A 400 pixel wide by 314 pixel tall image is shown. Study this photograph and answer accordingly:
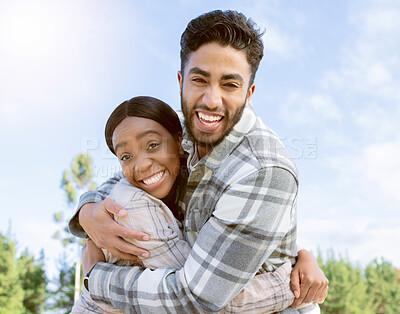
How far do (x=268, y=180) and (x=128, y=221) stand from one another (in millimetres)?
1001

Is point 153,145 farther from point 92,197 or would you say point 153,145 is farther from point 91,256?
point 91,256

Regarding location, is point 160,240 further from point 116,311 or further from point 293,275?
point 293,275

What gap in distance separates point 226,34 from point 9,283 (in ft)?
82.5

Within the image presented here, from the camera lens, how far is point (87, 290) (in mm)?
2969

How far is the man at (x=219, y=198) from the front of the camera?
2.40 m

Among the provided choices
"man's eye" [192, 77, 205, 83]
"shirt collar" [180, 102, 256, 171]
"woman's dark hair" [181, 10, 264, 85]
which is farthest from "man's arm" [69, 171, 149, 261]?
"woman's dark hair" [181, 10, 264, 85]

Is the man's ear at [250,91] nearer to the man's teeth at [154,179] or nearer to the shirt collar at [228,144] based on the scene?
the shirt collar at [228,144]

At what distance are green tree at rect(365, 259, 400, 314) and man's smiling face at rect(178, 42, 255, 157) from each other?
31120mm

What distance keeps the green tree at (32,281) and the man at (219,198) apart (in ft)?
80.9

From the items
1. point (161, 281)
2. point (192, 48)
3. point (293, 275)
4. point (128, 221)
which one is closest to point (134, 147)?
point (128, 221)

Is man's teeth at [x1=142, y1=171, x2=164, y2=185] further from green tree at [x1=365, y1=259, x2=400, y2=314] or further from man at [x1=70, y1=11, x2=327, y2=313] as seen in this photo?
green tree at [x1=365, y1=259, x2=400, y2=314]

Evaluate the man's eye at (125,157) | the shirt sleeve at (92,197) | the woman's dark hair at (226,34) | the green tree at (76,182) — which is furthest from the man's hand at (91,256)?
the green tree at (76,182)

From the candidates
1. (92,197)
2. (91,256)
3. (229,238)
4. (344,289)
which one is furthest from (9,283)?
(229,238)

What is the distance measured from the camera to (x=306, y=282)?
2.79 meters
